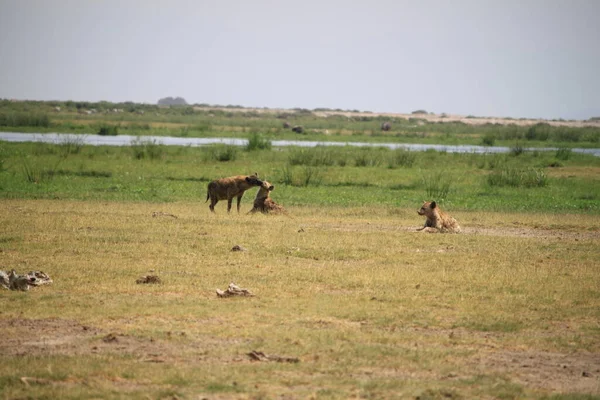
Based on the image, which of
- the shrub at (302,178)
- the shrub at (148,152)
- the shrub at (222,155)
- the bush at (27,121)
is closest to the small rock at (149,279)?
the shrub at (302,178)

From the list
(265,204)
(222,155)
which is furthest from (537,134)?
(265,204)

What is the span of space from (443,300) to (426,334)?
5.93 feet

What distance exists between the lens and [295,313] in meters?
10.1

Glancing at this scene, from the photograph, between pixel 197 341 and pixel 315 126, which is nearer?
pixel 197 341

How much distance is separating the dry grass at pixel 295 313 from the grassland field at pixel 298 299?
0.03 meters

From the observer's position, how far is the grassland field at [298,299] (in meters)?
7.65

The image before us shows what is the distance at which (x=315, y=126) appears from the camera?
82.8 metres

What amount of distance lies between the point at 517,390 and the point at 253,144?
32.8 metres

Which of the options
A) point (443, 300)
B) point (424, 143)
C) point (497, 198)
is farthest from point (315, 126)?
point (443, 300)

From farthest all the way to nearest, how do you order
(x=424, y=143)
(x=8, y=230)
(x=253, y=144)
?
(x=424, y=143) < (x=253, y=144) < (x=8, y=230)

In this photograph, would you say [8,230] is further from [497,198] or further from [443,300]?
[497,198]

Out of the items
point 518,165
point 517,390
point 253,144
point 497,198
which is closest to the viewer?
point 517,390

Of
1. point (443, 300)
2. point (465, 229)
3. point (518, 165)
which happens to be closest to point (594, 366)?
point (443, 300)

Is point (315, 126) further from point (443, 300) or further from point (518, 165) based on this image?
point (443, 300)
